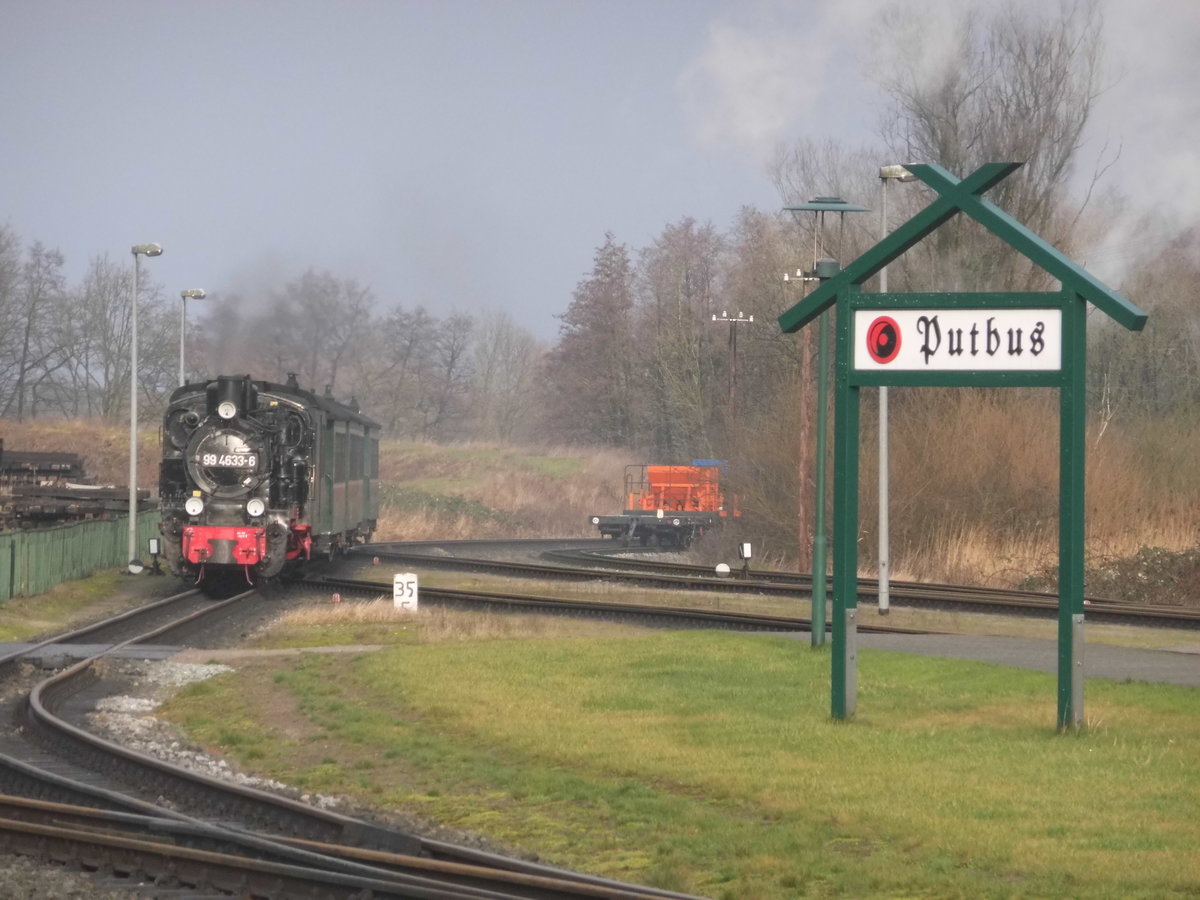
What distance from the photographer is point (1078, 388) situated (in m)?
12.0

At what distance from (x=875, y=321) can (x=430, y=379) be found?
77.0m

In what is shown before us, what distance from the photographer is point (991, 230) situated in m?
12.8

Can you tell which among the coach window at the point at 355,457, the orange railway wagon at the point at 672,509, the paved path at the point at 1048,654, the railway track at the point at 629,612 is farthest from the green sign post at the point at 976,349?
the orange railway wagon at the point at 672,509

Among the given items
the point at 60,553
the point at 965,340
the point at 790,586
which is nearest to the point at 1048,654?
the point at 965,340

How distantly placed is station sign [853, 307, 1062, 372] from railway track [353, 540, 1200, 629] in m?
11.9

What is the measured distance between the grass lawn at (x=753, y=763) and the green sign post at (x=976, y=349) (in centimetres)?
83

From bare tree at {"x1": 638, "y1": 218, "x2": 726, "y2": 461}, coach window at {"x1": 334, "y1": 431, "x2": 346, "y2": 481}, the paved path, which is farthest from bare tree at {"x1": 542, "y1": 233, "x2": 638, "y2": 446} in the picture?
the paved path

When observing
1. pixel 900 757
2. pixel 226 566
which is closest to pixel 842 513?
pixel 900 757

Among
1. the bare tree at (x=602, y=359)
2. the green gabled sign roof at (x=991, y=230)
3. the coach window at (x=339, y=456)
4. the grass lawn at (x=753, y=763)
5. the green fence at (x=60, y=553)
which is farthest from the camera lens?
the bare tree at (x=602, y=359)

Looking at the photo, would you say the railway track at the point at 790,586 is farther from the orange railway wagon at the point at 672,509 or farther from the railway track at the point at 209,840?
the railway track at the point at 209,840

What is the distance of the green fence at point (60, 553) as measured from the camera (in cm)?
2644

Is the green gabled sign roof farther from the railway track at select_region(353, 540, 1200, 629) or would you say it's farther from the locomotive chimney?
the locomotive chimney

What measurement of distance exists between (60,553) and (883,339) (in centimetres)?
2155

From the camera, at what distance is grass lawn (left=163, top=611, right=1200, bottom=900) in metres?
8.34
